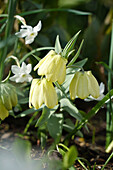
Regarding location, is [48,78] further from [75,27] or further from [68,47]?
[75,27]

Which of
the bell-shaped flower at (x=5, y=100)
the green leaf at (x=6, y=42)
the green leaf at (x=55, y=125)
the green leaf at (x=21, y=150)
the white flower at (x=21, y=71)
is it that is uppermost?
the green leaf at (x=6, y=42)

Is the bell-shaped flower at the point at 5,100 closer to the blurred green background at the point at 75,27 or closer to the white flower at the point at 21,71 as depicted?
the white flower at the point at 21,71

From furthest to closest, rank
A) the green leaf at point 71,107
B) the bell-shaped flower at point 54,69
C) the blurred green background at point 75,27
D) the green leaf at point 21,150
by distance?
the blurred green background at point 75,27 < the green leaf at point 71,107 < the bell-shaped flower at point 54,69 < the green leaf at point 21,150

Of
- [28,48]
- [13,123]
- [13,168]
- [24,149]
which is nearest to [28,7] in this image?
[28,48]

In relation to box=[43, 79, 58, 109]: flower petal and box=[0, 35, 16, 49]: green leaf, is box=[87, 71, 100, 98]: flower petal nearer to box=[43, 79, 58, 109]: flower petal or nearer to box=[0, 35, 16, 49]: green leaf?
box=[43, 79, 58, 109]: flower petal

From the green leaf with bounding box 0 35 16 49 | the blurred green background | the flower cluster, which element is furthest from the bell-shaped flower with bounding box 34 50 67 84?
the blurred green background

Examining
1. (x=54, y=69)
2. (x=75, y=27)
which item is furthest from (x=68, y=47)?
(x=75, y=27)

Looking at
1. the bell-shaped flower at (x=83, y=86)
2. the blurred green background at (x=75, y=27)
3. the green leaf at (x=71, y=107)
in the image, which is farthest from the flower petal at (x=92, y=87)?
the blurred green background at (x=75, y=27)
